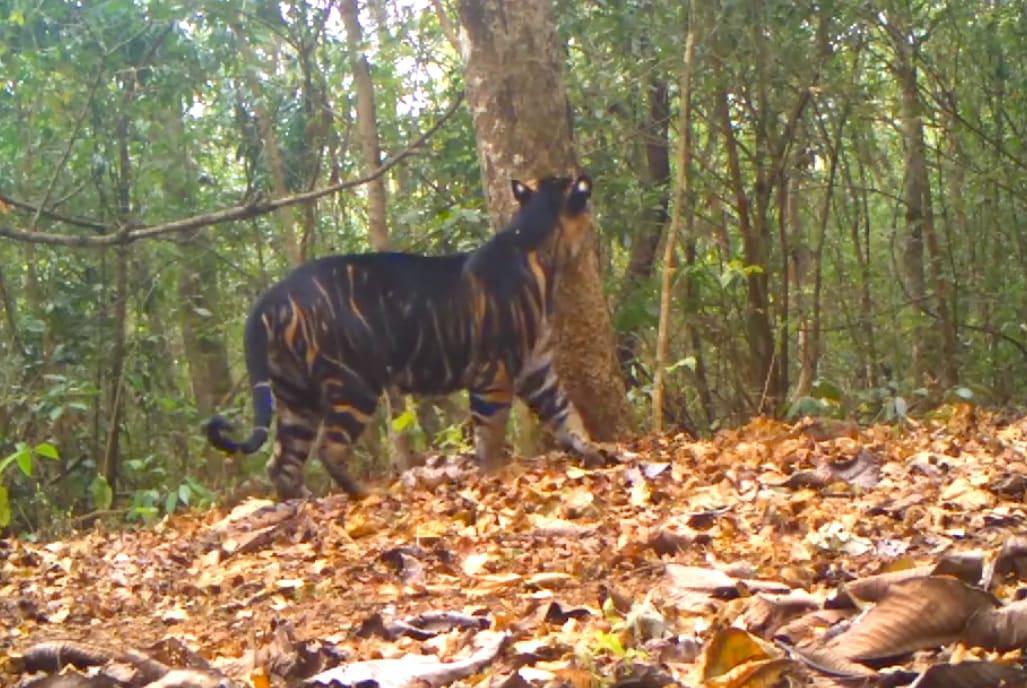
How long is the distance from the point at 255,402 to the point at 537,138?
2.00 metres

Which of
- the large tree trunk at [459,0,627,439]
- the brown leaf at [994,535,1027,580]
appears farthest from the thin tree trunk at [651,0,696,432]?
the brown leaf at [994,535,1027,580]

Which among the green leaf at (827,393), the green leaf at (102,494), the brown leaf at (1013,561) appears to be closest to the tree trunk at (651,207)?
the green leaf at (827,393)

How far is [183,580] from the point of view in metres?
5.88

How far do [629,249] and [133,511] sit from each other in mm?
4646

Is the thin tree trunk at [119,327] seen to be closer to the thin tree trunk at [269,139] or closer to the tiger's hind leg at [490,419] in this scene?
the thin tree trunk at [269,139]

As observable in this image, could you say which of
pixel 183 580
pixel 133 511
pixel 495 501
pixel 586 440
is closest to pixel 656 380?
pixel 586 440

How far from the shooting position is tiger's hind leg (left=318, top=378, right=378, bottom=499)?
27.3 feet

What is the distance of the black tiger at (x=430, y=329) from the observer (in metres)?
8.28

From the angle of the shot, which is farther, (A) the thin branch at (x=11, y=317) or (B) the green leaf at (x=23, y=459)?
(A) the thin branch at (x=11, y=317)

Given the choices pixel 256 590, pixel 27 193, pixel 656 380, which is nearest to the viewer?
pixel 256 590

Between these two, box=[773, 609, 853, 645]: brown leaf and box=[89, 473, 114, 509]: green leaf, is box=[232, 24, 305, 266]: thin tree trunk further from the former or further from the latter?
box=[773, 609, 853, 645]: brown leaf

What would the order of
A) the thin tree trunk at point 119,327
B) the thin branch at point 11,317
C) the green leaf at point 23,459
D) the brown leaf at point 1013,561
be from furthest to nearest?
the thin branch at point 11,317 → the thin tree trunk at point 119,327 → the green leaf at point 23,459 → the brown leaf at point 1013,561

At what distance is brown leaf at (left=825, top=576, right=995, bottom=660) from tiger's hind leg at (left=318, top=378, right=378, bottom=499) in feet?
17.6

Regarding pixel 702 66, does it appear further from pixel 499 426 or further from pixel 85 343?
pixel 85 343
